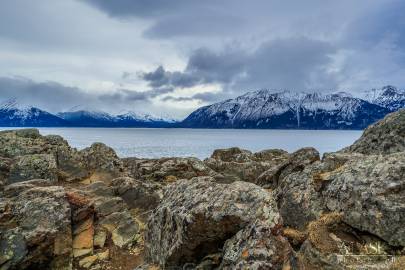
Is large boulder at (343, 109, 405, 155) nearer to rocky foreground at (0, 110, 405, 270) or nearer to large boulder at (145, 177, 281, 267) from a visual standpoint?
rocky foreground at (0, 110, 405, 270)

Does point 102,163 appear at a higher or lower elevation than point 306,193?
lower

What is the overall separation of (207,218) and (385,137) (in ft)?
36.9

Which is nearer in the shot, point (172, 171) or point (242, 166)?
point (172, 171)

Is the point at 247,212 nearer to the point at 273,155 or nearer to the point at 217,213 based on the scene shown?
the point at 217,213

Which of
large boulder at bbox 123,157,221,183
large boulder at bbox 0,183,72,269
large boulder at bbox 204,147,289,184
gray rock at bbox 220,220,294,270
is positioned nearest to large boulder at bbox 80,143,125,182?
large boulder at bbox 123,157,221,183

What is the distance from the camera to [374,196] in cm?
1090

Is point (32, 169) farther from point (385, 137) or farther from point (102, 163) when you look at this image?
point (385, 137)

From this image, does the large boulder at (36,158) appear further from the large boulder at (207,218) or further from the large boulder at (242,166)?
the large boulder at (207,218)

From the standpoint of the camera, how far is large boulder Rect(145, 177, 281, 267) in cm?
1016

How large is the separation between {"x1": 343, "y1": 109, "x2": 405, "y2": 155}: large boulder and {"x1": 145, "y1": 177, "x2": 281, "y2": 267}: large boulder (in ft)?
30.5

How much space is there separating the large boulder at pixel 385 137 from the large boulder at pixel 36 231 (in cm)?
1423

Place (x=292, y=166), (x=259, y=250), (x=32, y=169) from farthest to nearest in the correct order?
(x=32, y=169) < (x=292, y=166) < (x=259, y=250)

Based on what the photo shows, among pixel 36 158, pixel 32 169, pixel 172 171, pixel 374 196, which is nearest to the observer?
pixel 374 196

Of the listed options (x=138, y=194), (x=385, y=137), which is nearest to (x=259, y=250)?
(x=385, y=137)
